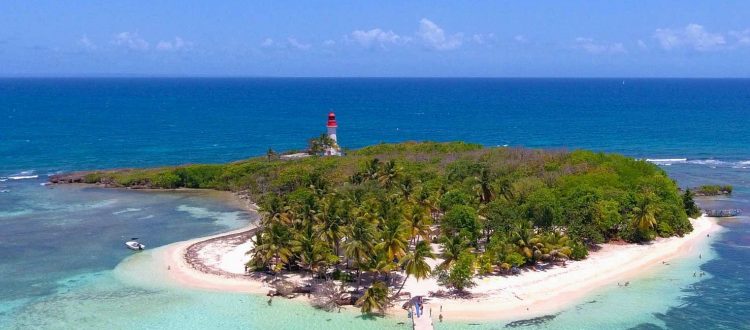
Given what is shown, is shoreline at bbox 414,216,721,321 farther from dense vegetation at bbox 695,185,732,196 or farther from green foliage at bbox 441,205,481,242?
dense vegetation at bbox 695,185,732,196

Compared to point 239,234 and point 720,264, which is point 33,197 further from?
point 720,264

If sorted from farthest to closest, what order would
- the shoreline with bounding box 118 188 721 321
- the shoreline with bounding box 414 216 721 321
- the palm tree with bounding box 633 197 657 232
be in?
the palm tree with bounding box 633 197 657 232 → the shoreline with bounding box 118 188 721 321 → the shoreline with bounding box 414 216 721 321

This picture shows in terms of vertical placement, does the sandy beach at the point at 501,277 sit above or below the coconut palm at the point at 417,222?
below

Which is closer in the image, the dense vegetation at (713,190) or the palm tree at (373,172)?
the palm tree at (373,172)

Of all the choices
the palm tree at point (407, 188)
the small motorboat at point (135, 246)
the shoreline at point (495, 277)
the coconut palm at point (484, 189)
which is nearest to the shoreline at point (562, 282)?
the shoreline at point (495, 277)

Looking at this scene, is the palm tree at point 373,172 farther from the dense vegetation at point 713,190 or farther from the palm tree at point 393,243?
the dense vegetation at point 713,190

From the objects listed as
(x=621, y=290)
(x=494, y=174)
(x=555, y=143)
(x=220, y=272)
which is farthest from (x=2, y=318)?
(x=555, y=143)

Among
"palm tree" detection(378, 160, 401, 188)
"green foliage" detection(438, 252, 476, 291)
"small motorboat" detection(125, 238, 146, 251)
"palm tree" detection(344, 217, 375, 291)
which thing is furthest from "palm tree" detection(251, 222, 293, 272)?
"palm tree" detection(378, 160, 401, 188)

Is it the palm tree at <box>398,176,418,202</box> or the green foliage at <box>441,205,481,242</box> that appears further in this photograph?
the palm tree at <box>398,176,418,202</box>
